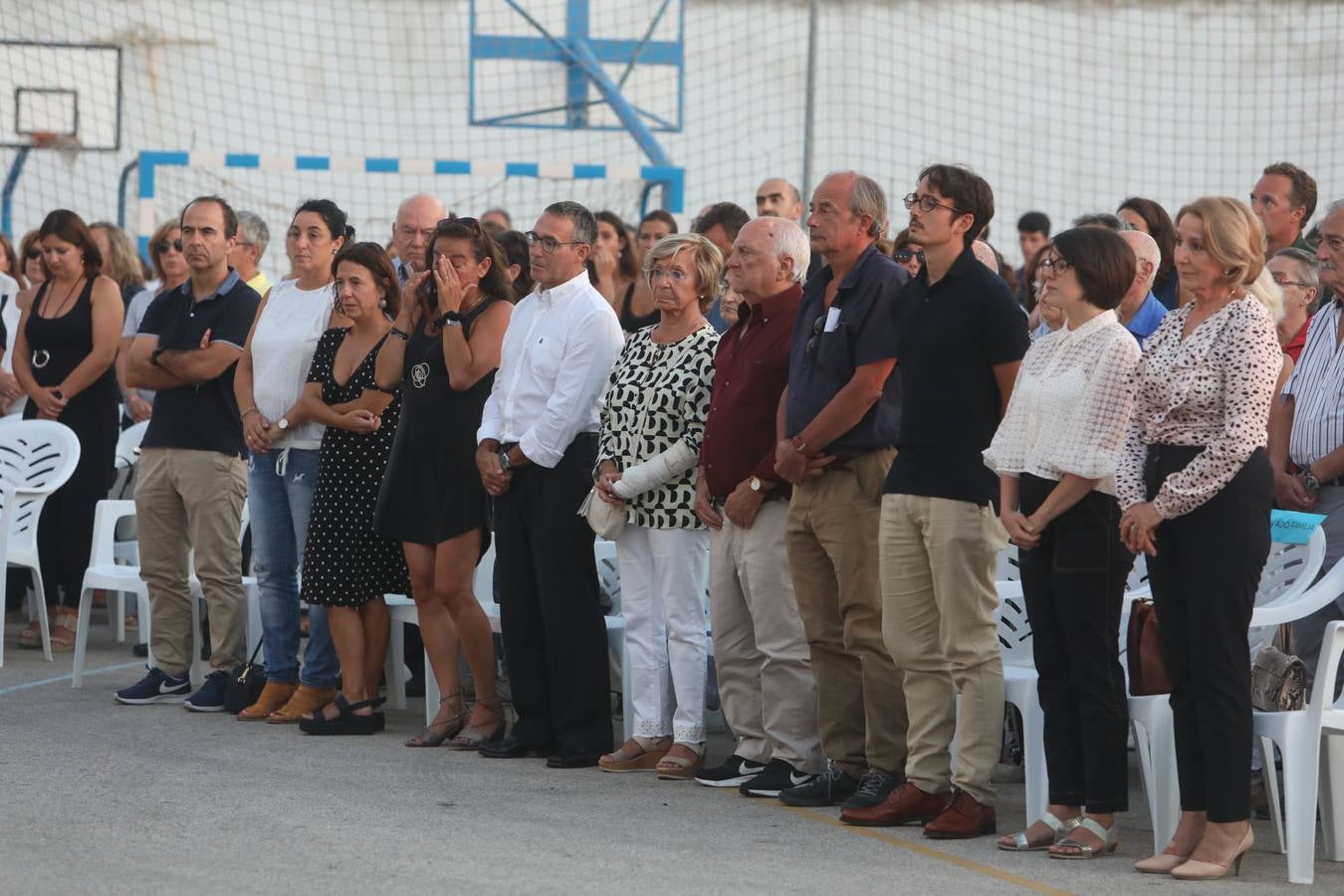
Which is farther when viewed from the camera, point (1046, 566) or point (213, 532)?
point (213, 532)

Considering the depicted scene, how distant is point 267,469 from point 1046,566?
3395 mm

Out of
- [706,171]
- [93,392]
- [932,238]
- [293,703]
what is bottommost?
[293,703]

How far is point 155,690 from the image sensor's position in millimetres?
7637

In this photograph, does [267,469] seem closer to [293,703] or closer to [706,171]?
[293,703]

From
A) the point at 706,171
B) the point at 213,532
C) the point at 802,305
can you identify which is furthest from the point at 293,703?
the point at 706,171

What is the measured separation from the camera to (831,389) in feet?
18.3

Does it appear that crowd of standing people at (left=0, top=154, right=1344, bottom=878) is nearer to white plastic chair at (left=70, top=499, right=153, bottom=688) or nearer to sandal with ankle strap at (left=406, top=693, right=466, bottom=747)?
sandal with ankle strap at (left=406, top=693, right=466, bottom=747)

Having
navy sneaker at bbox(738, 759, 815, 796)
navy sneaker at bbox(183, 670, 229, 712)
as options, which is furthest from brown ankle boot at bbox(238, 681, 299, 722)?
navy sneaker at bbox(738, 759, 815, 796)

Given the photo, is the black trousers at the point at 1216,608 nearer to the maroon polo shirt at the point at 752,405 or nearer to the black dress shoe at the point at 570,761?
the maroon polo shirt at the point at 752,405

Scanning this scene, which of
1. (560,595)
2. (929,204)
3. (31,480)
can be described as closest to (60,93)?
(31,480)

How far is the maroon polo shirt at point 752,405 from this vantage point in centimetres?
591

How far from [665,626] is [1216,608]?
7.17ft

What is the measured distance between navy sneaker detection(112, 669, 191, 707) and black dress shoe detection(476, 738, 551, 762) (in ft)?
5.51

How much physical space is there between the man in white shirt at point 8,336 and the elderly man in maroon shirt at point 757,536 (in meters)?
5.31
